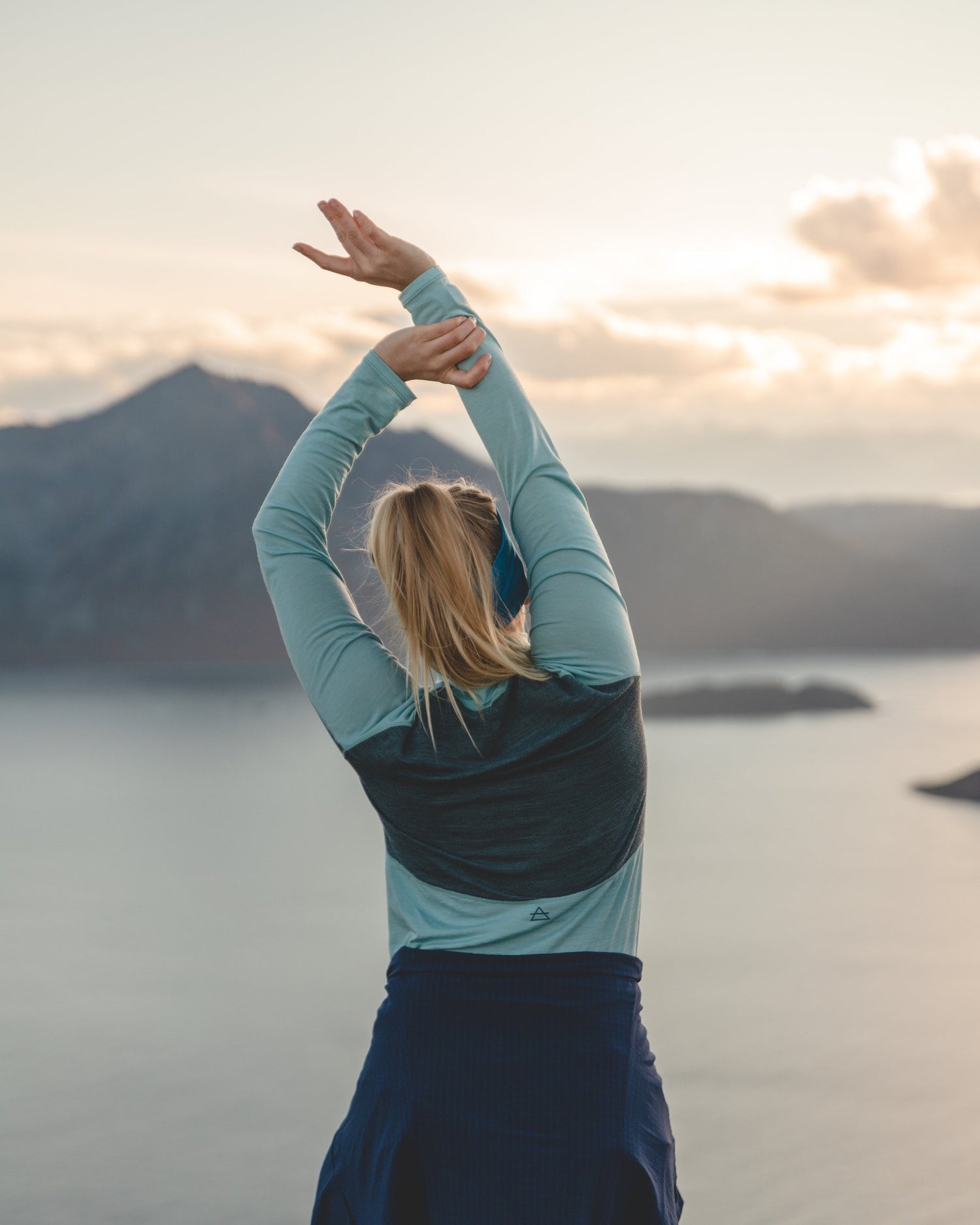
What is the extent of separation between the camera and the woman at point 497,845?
819 mm

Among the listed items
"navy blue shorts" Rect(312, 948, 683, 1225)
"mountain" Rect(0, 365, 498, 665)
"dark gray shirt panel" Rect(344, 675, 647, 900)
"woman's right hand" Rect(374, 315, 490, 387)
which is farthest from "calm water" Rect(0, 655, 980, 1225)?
"mountain" Rect(0, 365, 498, 665)

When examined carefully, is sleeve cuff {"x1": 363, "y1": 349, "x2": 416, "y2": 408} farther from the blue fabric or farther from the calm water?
the calm water

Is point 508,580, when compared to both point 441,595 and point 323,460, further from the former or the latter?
point 323,460

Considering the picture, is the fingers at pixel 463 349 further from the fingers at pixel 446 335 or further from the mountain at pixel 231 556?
the mountain at pixel 231 556

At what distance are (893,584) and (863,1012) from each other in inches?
1013

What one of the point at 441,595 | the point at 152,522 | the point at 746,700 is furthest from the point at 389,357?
the point at 152,522

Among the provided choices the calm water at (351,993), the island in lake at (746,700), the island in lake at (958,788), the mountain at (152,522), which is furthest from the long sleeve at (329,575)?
the mountain at (152,522)

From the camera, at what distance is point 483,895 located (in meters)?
0.86

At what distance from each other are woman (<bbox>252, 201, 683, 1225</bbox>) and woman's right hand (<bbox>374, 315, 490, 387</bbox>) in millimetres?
71

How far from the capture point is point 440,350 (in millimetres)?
922

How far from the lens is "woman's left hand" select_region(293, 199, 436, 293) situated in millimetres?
984

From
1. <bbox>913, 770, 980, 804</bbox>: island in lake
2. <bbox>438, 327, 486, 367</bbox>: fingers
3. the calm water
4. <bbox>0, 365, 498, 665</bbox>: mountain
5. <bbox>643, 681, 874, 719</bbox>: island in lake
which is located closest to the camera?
<bbox>438, 327, 486, 367</bbox>: fingers

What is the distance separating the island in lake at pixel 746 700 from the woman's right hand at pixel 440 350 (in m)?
Result: 12.2

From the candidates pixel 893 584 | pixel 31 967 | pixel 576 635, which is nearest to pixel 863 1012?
pixel 31 967
